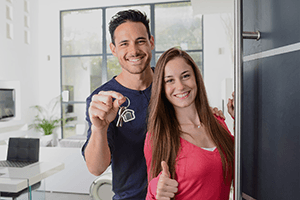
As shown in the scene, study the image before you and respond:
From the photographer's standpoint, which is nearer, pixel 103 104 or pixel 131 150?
pixel 103 104

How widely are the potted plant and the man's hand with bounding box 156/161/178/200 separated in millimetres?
6693

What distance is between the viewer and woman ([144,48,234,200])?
3.40ft

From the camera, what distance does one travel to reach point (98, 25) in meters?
7.75

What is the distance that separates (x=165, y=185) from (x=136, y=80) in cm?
68

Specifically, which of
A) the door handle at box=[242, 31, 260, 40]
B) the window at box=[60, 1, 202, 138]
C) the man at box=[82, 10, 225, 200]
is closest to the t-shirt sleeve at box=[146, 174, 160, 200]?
the man at box=[82, 10, 225, 200]

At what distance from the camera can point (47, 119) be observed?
307 inches

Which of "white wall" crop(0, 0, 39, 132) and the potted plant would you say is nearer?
"white wall" crop(0, 0, 39, 132)

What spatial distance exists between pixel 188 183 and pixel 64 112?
7.40 m

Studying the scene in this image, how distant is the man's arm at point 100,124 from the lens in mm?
955

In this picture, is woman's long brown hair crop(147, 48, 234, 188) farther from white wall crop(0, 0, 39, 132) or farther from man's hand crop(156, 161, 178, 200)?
white wall crop(0, 0, 39, 132)

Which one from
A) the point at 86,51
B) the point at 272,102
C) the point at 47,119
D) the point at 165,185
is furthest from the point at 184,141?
the point at 47,119

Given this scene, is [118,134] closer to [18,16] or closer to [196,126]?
[196,126]

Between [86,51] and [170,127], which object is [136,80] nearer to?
[170,127]

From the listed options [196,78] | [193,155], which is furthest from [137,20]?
[193,155]
